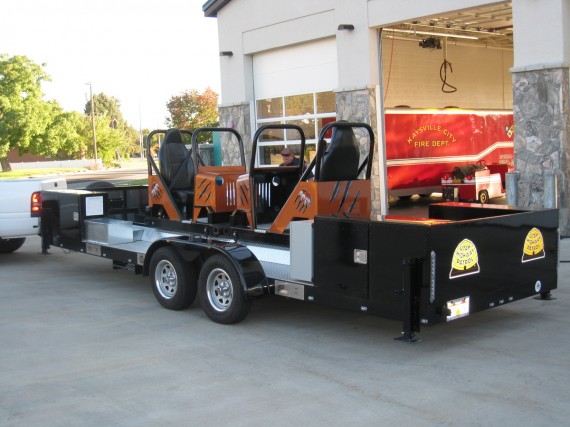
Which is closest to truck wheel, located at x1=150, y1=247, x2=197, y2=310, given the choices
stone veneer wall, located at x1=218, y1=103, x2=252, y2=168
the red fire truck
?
stone veneer wall, located at x1=218, y1=103, x2=252, y2=168

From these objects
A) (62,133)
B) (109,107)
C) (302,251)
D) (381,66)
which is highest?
(109,107)

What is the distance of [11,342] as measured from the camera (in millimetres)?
7168

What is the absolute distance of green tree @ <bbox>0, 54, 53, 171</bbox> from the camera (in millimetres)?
55344

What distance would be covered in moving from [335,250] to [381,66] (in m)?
9.17

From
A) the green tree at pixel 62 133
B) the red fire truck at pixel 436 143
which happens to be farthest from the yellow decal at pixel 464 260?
the green tree at pixel 62 133

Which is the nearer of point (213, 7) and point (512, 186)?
point (512, 186)

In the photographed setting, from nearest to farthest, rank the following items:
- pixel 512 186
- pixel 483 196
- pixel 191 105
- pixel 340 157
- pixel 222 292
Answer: pixel 222 292, pixel 340 157, pixel 512 186, pixel 483 196, pixel 191 105

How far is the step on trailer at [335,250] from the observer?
20.9 ft

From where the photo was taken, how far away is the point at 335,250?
22.6 feet

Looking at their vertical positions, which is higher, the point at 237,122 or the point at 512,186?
the point at 237,122

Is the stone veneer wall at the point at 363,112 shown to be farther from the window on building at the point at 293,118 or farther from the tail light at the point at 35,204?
the tail light at the point at 35,204

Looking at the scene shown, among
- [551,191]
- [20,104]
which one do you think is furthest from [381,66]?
[20,104]

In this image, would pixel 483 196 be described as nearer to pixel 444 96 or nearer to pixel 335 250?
pixel 444 96

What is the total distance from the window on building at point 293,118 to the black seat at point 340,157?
8265mm
